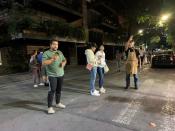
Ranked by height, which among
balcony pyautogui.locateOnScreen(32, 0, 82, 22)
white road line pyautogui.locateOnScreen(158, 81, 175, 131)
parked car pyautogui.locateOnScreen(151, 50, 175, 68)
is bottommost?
white road line pyautogui.locateOnScreen(158, 81, 175, 131)

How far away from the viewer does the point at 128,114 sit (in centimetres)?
586

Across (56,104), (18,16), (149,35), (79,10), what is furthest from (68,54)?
(149,35)

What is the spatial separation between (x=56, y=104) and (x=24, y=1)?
42.4 ft

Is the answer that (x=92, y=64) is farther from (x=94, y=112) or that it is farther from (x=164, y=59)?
(x=164, y=59)

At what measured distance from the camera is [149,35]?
4856 centimetres

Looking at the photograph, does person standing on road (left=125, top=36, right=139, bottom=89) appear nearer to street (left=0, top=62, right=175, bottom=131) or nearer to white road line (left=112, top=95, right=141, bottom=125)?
street (left=0, top=62, right=175, bottom=131)

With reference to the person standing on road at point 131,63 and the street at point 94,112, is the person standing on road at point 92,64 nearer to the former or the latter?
the street at point 94,112

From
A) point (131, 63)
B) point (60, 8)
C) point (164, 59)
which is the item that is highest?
point (60, 8)

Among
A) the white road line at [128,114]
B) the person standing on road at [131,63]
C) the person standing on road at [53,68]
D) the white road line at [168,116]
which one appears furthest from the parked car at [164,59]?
the person standing on road at [53,68]

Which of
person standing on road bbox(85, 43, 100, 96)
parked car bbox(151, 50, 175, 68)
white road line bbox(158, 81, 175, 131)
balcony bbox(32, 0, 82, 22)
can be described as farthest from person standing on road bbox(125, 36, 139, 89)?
balcony bbox(32, 0, 82, 22)

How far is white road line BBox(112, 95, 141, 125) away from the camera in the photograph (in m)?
5.30

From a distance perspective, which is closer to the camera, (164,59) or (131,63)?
(131,63)

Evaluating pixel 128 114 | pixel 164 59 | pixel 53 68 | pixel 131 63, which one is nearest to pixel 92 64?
pixel 131 63

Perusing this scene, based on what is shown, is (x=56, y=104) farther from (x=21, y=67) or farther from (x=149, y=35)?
(x=149, y=35)
